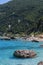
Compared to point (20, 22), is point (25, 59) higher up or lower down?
higher up

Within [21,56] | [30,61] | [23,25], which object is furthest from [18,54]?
[23,25]

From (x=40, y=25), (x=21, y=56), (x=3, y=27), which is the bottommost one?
(x=3, y=27)

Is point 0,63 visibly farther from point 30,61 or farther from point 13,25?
point 13,25

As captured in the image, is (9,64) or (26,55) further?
(26,55)

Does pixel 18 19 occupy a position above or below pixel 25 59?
below

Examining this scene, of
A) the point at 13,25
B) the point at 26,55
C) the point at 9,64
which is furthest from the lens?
the point at 13,25

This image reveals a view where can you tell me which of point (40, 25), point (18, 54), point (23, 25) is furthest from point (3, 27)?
point (18, 54)

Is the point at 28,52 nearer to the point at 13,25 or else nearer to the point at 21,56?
the point at 21,56

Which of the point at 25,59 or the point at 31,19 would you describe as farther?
the point at 31,19

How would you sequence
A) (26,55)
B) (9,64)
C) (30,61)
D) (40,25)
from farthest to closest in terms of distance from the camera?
(40,25) < (26,55) < (30,61) < (9,64)
